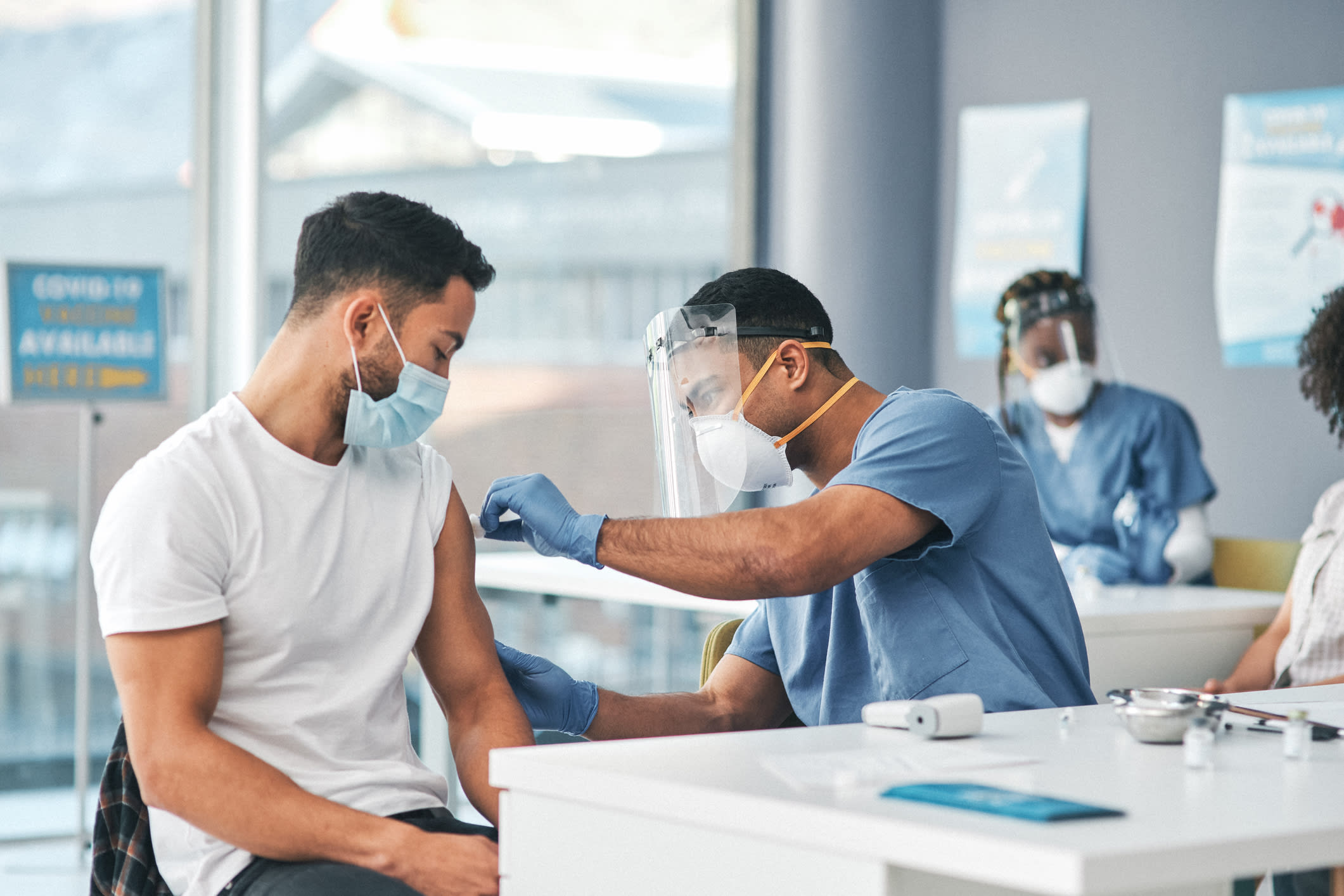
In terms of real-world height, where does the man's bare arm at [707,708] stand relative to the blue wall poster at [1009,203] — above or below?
below

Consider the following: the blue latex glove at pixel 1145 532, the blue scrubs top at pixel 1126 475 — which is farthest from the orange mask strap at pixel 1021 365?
the blue latex glove at pixel 1145 532

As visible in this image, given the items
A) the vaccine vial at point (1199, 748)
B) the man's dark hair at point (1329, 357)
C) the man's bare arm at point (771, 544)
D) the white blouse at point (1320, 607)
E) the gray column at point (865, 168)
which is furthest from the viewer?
the gray column at point (865, 168)

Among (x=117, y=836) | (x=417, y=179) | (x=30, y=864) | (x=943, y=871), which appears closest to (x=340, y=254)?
(x=117, y=836)

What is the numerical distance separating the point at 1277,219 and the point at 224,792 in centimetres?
332

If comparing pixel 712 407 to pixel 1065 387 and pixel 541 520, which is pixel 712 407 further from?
pixel 1065 387

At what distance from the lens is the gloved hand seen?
318cm

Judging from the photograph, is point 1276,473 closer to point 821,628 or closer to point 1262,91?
point 1262,91

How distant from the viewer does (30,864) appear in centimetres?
341

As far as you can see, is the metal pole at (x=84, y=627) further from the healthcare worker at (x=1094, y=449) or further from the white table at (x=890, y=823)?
the white table at (x=890, y=823)

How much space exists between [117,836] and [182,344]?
109 inches

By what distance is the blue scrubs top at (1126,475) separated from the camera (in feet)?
10.8

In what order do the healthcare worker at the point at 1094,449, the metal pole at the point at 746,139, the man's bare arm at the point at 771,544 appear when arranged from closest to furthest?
the man's bare arm at the point at 771,544 → the healthcare worker at the point at 1094,449 → the metal pole at the point at 746,139

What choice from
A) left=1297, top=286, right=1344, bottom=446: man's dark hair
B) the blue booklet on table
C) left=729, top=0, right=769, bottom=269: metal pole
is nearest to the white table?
the blue booklet on table

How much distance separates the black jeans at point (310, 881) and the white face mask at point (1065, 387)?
2363 mm
